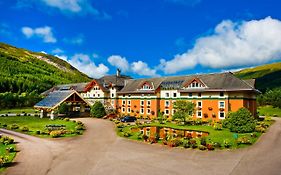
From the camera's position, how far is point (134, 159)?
22125mm

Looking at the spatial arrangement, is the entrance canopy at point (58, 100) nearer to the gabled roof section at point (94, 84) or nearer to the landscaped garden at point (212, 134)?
the gabled roof section at point (94, 84)

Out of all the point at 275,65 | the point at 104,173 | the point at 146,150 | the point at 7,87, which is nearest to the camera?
the point at 104,173

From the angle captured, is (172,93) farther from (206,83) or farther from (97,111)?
(97,111)

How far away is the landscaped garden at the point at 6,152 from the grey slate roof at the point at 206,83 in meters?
39.0

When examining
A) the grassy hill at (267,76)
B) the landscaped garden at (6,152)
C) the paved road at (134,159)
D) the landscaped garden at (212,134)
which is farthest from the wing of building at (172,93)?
the grassy hill at (267,76)

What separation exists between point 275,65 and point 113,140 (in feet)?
618

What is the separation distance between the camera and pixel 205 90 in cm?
5300

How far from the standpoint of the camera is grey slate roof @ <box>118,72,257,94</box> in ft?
165

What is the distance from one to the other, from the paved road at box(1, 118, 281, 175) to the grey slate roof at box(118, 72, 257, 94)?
21.7m

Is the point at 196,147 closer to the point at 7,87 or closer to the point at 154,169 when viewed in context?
the point at 154,169

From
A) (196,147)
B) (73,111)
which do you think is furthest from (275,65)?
(196,147)

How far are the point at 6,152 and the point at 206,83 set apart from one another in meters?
42.3

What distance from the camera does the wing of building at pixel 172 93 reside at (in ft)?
166

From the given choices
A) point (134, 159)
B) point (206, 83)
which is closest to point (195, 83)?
point (206, 83)
